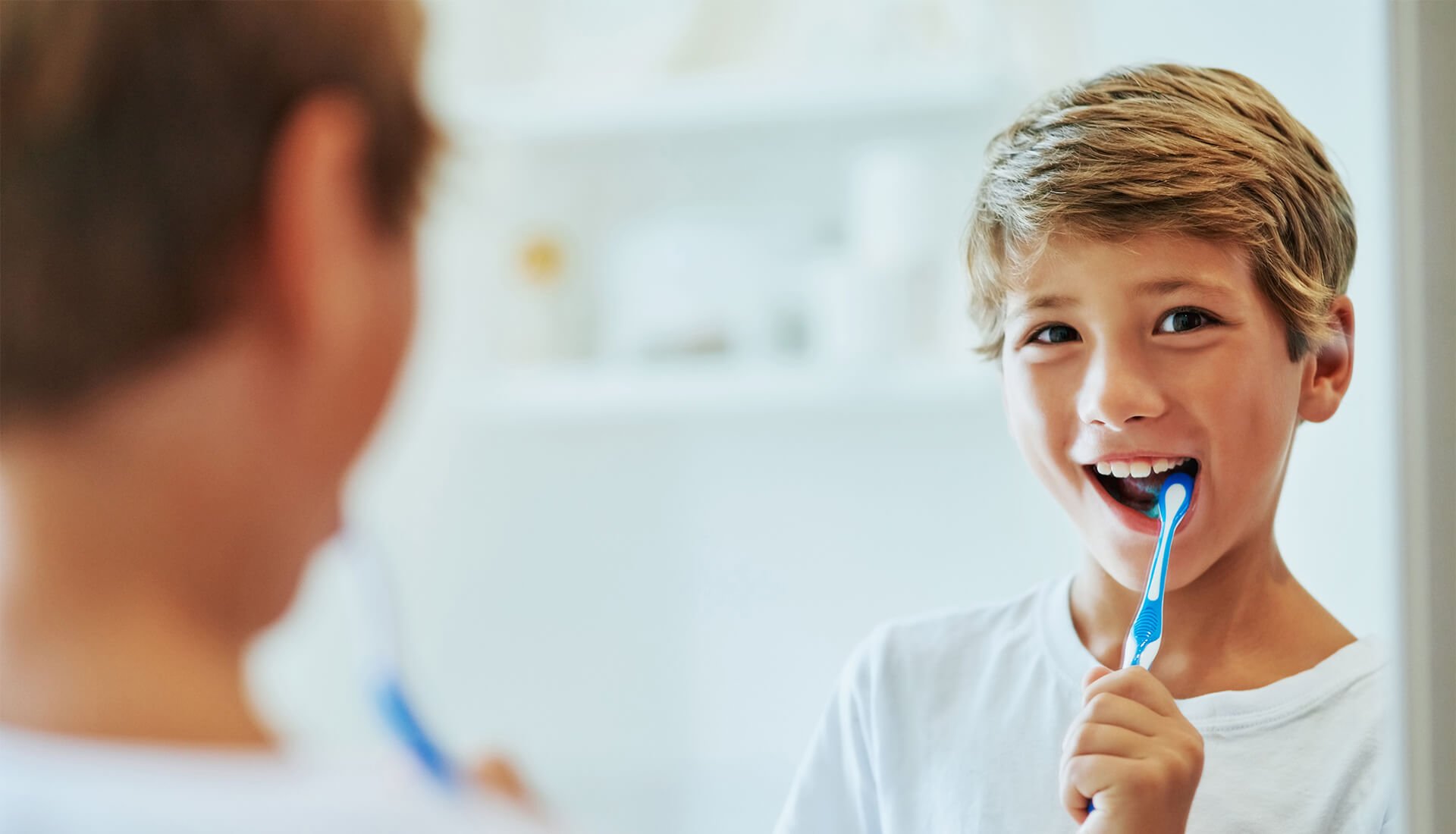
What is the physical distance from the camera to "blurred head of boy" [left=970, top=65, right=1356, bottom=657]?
45 cm

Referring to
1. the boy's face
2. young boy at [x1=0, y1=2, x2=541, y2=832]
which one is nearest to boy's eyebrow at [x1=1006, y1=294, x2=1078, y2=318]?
the boy's face

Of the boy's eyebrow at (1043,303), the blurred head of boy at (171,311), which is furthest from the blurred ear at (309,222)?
the boy's eyebrow at (1043,303)

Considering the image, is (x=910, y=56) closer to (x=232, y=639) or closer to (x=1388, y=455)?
(x=1388, y=455)

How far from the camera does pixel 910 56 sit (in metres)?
0.91

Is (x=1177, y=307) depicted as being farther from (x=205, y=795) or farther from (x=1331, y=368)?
(x=205, y=795)

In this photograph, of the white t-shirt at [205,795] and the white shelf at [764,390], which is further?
the white shelf at [764,390]

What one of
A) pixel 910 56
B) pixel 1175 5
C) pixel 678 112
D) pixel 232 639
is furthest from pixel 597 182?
pixel 232 639

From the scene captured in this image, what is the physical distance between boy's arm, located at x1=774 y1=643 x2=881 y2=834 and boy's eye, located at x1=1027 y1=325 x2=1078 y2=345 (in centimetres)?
17

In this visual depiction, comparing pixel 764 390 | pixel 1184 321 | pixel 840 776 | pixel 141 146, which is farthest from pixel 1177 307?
pixel 764 390

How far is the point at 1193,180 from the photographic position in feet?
1.48

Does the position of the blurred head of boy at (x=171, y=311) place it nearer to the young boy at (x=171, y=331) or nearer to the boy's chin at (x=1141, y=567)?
the young boy at (x=171, y=331)

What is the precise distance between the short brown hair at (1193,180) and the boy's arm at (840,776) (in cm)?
20

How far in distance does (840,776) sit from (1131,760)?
17cm

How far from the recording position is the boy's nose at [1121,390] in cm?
44
